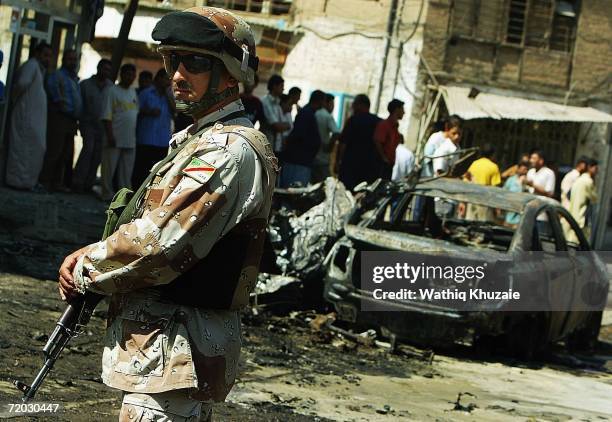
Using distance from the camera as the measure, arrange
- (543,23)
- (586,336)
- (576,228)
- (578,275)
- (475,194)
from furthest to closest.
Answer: (543,23), (586,336), (576,228), (578,275), (475,194)

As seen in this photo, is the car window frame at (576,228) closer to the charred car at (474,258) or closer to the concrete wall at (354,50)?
Result: the charred car at (474,258)

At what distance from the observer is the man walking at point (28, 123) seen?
15.2 meters

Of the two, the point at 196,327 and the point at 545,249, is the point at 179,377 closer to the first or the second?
the point at 196,327

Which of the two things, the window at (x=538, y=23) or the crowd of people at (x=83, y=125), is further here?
the window at (x=538, y=23)

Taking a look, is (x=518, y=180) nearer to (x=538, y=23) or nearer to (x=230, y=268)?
(x=538, y=23)

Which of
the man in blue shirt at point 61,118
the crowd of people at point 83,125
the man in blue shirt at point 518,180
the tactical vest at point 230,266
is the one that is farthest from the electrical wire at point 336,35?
the tactical vest at point 230,266

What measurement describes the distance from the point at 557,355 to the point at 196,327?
28.6 feet

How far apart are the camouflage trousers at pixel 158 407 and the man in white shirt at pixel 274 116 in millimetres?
12523

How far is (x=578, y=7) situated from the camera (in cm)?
2767

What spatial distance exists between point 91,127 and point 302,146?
9.54 ft

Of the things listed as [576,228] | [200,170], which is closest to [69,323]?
[200,170]

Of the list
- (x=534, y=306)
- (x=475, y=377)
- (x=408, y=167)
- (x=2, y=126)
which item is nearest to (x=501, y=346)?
(x=534, y=306)

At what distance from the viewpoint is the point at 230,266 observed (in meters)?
3.53

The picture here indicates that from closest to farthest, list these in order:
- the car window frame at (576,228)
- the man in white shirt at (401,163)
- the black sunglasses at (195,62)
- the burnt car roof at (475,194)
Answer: the black sunglasses at (195,62) < the burnt car roof at (475,194) < the car window frame at (576,228) < the man in white shirt at (401,163)
